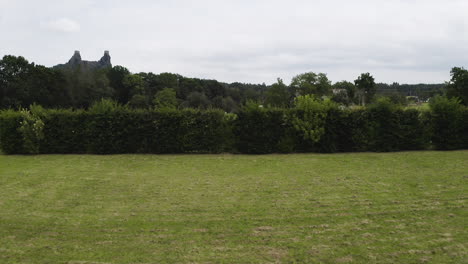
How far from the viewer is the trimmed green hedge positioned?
15562 mm

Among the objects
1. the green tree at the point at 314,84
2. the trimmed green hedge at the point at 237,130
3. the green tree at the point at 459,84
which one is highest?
the green tree at the point at 314,84

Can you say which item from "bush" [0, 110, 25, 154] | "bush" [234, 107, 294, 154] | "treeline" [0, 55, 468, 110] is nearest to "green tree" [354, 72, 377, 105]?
"treeline" [0, 55, 468, 110]

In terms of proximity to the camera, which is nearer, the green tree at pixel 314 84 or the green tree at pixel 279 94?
the green tree at pixel 279 94

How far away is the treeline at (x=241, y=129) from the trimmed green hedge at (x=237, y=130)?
1.6 inches

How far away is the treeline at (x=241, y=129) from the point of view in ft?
51.0

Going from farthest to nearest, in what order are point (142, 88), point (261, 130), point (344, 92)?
1. point (344, 92)
2. point (142, 88)
3. point (261, 130)

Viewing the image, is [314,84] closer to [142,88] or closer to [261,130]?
[142,88]

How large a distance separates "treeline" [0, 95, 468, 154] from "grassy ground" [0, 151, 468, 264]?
3.60 m

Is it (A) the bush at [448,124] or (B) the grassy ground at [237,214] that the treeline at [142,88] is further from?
(B) the grassy ground at [237,214]

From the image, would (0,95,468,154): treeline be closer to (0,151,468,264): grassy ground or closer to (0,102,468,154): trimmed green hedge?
(0,102,468,154): trimmed green hedge

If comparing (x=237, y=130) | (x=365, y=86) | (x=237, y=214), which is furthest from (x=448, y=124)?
(x=365, y=86)

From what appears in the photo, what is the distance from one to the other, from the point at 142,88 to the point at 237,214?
74.1 meters

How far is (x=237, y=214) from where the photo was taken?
21.3 feet

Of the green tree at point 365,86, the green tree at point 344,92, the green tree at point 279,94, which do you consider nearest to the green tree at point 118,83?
the green tree at point 279,94
